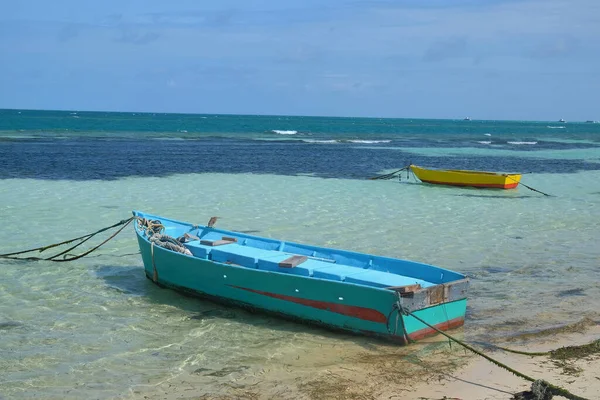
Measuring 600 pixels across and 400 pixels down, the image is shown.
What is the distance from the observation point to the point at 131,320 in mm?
9250

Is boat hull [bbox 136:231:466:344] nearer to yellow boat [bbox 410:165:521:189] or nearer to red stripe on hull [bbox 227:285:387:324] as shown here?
red stripe on hull [bbox 227:285:387:324]

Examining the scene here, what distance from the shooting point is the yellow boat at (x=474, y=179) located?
976 inches

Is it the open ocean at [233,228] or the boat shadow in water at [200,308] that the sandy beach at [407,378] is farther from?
the boat shadow in water at [200,308]

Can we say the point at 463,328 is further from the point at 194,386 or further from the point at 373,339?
the point at 194,386

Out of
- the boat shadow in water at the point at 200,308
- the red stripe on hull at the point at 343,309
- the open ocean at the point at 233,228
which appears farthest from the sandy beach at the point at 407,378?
the boat shadow in water at the point at 200,308

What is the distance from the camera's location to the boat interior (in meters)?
9.16

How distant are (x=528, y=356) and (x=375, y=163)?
99.3 feet

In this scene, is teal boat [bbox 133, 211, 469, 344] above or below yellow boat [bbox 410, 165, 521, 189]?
below

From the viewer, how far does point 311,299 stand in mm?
8750

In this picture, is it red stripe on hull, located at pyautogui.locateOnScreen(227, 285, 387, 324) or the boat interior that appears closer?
red stripe on hull, located at pyautogui.locateOnScreen(227, 285, 387, 324)

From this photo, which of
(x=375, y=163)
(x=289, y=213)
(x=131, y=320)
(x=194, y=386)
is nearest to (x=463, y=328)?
(x=194, y=386)

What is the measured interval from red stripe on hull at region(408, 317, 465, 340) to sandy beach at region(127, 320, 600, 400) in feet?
0.40

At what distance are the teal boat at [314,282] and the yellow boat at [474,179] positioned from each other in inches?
596

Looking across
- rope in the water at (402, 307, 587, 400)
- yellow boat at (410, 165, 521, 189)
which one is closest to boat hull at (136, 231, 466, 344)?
rope in the water at (402, 307, 587, 400)
